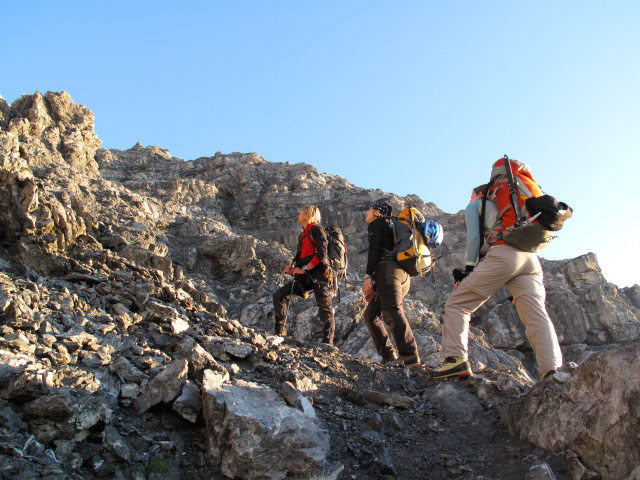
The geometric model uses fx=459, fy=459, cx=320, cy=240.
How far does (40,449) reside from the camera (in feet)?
11.4

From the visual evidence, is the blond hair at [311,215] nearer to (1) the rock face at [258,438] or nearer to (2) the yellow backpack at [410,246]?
(2) the yellow backpack at [410,246]

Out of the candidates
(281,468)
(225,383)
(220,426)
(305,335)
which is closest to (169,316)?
(225,383)

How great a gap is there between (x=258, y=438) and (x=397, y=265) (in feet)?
12.2

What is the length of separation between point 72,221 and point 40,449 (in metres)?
6.44

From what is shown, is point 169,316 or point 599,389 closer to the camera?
point 599,389

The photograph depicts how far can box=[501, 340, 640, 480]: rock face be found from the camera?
3.61 m

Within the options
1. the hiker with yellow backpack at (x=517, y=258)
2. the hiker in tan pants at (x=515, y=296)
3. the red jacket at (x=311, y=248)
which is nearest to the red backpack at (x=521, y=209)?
the hiker with yellow backpack at (x=517, y=258)

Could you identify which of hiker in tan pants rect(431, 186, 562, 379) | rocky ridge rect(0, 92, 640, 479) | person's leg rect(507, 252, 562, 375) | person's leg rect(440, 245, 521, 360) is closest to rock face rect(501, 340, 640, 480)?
rocky ridge rect(0, 92, 640, 479)

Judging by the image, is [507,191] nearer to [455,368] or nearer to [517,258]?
[517,258]

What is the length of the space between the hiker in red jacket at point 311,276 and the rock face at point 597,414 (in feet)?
14.1

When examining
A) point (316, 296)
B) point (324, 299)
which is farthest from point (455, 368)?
point (316, 296)

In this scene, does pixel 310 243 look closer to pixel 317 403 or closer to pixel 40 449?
pixel 317 403

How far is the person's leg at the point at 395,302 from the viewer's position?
22.2ft

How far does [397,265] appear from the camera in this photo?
6.93 metres
